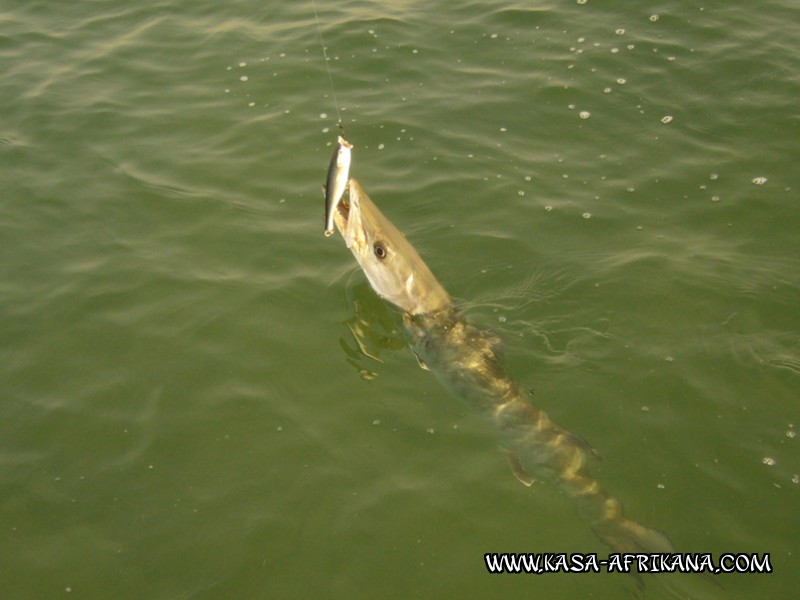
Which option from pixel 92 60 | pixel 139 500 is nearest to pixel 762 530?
pixel 139 500

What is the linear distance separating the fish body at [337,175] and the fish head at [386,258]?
52 centimetres

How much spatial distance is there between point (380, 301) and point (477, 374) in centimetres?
140

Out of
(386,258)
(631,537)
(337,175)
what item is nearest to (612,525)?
(631,537)

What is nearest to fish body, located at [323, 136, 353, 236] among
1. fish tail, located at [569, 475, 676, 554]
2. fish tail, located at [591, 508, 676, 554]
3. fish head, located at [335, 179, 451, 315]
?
fish head, located at [335, 179, 451, 315]

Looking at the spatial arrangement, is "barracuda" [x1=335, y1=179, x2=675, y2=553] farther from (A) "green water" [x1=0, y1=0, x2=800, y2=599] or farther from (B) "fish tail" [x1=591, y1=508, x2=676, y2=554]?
(A) "green water" [x1=0, y1=0, x2=800, y2=599]

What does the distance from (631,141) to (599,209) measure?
3.93 ft

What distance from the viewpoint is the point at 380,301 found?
6.68 m

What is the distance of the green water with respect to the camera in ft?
16.5

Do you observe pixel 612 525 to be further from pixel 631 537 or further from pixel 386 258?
pixel 386 258

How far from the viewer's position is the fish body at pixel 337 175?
4883 millimetres

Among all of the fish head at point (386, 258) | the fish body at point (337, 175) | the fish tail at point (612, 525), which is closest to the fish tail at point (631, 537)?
the fish tail at point (612, 525)

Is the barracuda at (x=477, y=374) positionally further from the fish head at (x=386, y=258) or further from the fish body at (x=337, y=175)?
the fish body at (x=337, y=175)

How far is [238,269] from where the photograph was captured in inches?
278

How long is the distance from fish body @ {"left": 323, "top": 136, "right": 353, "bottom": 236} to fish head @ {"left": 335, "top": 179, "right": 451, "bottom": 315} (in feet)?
1.70
